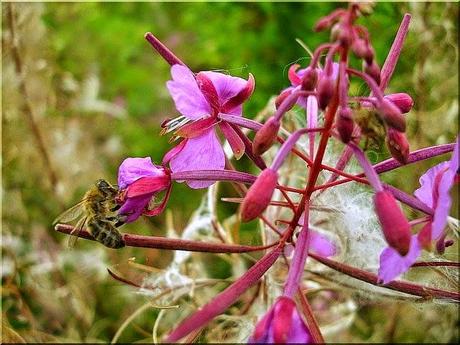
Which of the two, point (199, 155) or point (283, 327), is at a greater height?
point (199, 155)

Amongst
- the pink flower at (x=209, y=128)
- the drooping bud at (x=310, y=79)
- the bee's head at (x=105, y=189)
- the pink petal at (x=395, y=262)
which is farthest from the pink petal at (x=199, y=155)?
the pink petal at (x=395, y=262)

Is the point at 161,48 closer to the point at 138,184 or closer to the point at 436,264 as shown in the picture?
the point at 138,184

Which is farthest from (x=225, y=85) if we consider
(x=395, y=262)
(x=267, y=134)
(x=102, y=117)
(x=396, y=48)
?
(x=102, y=117)

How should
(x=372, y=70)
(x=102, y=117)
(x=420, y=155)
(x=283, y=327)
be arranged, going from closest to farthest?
(x=283, y=327)
(x=372, y=70)
(x=420, y=155)
(x=102, y=117)

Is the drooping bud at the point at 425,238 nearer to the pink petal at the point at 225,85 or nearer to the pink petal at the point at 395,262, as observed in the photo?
the pink petal at the point at 395,262

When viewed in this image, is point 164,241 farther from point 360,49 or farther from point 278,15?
point 278,15

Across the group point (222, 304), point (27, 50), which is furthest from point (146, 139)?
point (222, 304)
